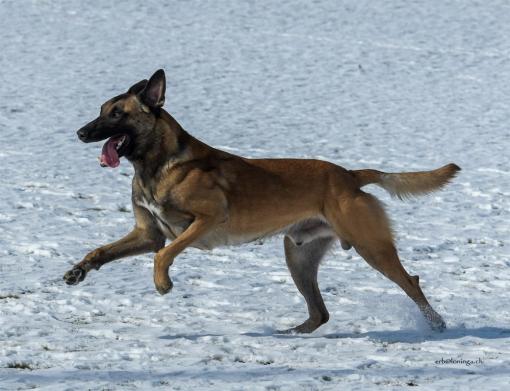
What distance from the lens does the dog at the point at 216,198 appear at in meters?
7.05

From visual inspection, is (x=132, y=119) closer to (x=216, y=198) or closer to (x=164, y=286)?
(x=216, y=198)

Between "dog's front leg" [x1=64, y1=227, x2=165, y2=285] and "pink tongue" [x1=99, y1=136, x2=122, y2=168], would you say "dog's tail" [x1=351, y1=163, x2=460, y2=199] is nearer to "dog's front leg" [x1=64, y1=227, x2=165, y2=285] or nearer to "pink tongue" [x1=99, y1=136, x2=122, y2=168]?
"dog's front leg" [x1=64, y1=227, x2=165, y2=285]

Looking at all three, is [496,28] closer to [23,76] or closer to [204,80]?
[204,80]

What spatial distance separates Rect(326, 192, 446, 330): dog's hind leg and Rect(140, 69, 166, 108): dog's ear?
61.3 inches

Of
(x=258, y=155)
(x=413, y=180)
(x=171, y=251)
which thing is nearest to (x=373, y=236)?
(x=413, y=180)

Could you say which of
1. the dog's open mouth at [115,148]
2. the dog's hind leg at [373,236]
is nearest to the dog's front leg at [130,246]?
the dog's open mouth at [115,148]

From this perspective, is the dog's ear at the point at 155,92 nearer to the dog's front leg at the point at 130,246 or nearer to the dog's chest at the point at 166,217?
the dog's chest at the point at 166,217

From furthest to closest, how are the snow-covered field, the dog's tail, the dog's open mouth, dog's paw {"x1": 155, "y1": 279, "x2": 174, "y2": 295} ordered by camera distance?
the dog's tail → the dog's open mouth → dog's paw {"x1": 155, "y1": 279, "x2": 174, "y2": 295} → the snow-covered field

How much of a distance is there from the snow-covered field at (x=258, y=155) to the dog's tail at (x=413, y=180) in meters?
0.99

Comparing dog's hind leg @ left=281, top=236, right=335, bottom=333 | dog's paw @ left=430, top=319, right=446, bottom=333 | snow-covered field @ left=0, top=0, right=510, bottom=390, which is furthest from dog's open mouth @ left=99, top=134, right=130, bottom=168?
dog's paw @ left=430, top=319, right=446, bottom=333

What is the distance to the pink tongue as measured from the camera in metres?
7.01

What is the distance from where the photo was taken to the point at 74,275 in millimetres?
6957

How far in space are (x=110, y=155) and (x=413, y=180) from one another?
247 centimetres

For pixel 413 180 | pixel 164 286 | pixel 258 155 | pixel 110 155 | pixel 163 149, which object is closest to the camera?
pixel 164 286
